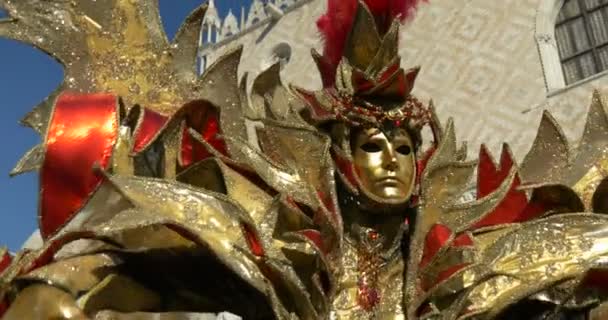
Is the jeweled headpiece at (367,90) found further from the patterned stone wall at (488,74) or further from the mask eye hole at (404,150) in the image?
the patterned stone wall at (488,74)

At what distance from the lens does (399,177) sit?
94.0 inches

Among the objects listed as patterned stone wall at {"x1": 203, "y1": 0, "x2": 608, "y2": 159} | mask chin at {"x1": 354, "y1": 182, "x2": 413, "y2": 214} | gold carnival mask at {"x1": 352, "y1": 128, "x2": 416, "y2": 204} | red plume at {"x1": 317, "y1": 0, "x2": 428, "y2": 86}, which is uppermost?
patterned stone wall at {"x1": 203, "y1": 0, "x2": 608, "y2": 159}

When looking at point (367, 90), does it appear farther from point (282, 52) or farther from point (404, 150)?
point (282, 52)

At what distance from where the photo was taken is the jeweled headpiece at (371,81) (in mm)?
2469

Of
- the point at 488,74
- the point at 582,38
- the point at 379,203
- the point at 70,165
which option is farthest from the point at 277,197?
the point at 582,38

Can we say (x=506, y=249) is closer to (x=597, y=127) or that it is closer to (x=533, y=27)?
(x=597, y=127)

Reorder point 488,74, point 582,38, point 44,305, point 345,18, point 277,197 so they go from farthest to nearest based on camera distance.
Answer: point 488,74, point 582,38, point 345,18, point 277,197, point 44,305

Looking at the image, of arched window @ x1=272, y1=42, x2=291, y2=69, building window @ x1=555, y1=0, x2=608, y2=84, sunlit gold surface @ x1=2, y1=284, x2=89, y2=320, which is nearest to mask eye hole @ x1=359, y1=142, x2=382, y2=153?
sunlit gold surface @ x1=2, y1=284, x2=89, y2=320

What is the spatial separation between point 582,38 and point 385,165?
21.4 feet

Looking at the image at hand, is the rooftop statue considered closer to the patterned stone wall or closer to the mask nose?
the mask nose

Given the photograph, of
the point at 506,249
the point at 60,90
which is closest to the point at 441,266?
the point at 506,249

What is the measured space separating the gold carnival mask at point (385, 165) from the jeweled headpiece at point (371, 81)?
5cm

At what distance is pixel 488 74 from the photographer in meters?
8.38

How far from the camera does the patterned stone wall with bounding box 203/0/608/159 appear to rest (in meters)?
7.80
